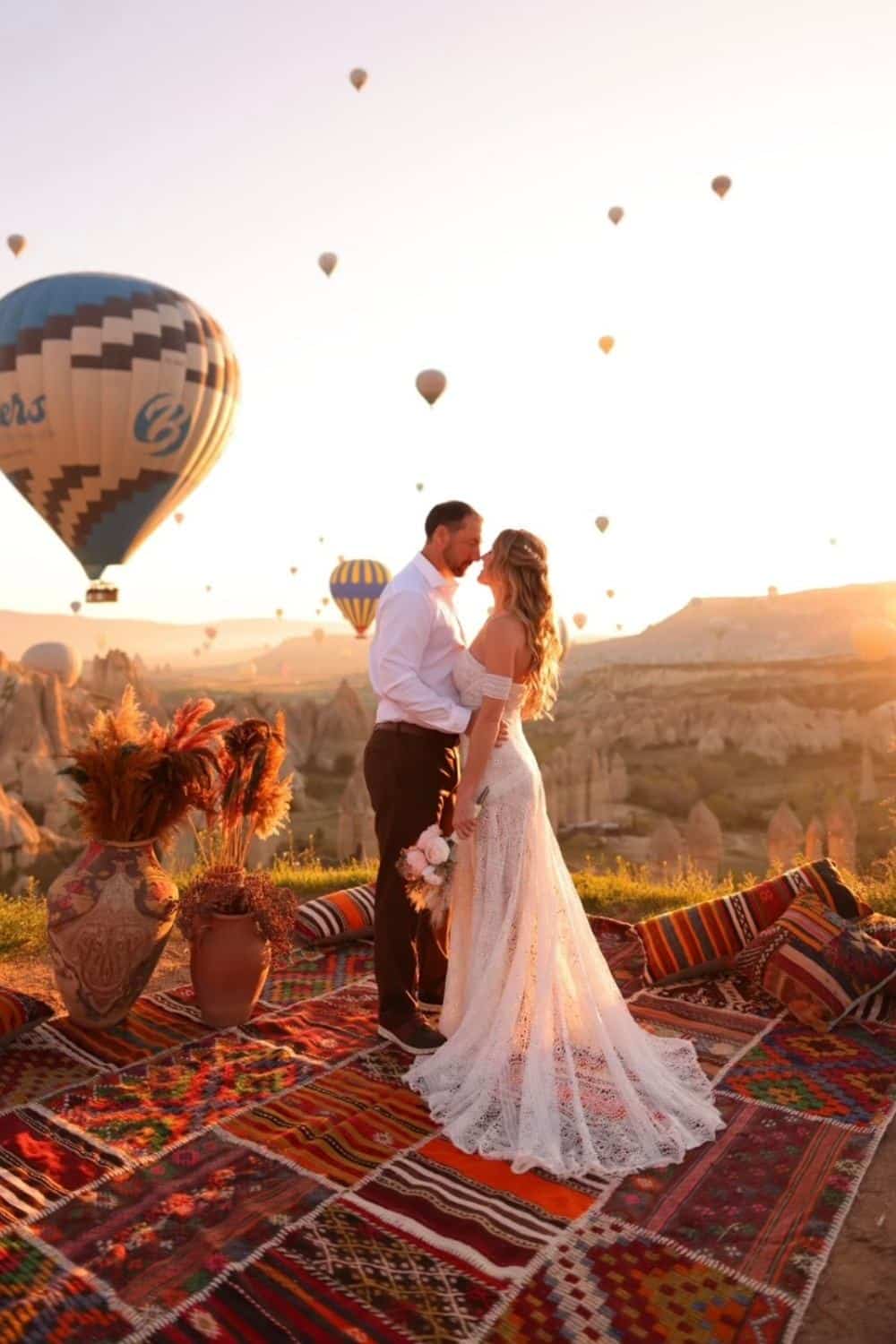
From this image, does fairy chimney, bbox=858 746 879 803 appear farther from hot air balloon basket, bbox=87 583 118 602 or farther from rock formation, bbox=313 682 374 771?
hot air balloon basket, bbox=87 583 118 602

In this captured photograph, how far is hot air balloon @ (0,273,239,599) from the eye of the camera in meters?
19.3

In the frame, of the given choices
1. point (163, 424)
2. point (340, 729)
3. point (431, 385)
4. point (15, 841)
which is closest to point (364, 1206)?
point (163, 424)

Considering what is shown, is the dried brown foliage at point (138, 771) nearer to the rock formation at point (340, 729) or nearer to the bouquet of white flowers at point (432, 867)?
the bouquet of white flowers at point (432, 867)

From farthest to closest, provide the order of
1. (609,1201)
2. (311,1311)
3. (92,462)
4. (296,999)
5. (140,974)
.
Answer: (92,462) → (296,999) → (140,974) → (609,1201) → (311,1311)

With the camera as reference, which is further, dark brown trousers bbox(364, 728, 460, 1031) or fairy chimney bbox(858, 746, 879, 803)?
fairy chimney bbox(858, 746, 879, 803)

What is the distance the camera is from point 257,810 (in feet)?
19.4

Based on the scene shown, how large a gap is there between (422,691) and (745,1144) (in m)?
2.61

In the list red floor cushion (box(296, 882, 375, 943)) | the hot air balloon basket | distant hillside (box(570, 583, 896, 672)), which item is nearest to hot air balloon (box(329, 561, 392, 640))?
the hot air balloon basket

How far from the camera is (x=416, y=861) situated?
191 inches

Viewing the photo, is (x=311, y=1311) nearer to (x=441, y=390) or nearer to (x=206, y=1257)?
(x=206, y=1257)

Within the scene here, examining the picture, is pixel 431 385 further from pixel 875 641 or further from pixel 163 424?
pixel 875 641

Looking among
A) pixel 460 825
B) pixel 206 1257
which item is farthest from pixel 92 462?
pixel 206 1257

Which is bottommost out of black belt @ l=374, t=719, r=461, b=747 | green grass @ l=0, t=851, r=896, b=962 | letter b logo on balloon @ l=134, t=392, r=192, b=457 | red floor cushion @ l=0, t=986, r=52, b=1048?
green grass @ l=0, t=851, r=896, b=962

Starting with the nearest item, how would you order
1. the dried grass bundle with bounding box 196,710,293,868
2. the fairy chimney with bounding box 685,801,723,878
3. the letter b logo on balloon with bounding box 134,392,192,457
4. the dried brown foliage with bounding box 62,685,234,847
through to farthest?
1. the dried brown foliage with bounding box 62,685,234,847
2. the dried grass bundle with bounding box 196,710,293,868
3. the letter b logo on balloon with bounding box 134,392,192,457
4. the fairy chimney with bounding box 685,801,723,878
